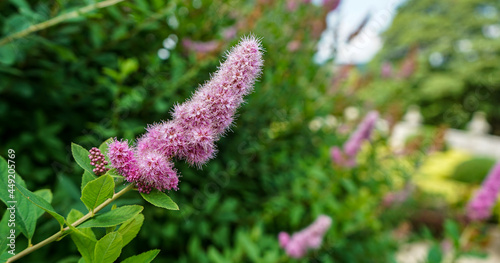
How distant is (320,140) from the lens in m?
2.66

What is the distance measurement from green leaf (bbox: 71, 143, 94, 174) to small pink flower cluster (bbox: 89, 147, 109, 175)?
0.01 metres

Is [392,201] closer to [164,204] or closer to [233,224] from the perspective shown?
[233,224]

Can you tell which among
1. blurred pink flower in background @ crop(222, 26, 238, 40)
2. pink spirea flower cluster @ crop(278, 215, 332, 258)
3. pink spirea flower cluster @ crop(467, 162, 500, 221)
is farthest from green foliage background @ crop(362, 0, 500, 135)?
pink spirea flower cluster @ crop(278, 215, 332, 258)

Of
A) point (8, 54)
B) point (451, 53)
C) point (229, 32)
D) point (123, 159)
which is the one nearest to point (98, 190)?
point (123, 159)

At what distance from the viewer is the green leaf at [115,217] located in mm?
495

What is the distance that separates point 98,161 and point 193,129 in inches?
6.4

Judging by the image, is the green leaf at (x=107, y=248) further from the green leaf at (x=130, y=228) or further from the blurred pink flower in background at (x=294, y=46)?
the blurred pink flower in background at (x=294, y=46)

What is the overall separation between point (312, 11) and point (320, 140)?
39.9 inches

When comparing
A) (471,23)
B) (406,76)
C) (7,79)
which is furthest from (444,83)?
(7,79)

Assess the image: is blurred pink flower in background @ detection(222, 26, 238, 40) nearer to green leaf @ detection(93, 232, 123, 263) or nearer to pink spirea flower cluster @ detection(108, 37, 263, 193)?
pink spirea flower cluster @ detection(108, 37, 263, 193)

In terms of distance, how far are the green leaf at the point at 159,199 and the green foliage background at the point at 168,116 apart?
39 centimetres

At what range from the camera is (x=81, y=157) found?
51cm

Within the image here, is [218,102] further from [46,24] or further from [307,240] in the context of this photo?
[307,240]

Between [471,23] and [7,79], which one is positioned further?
[471,23]
